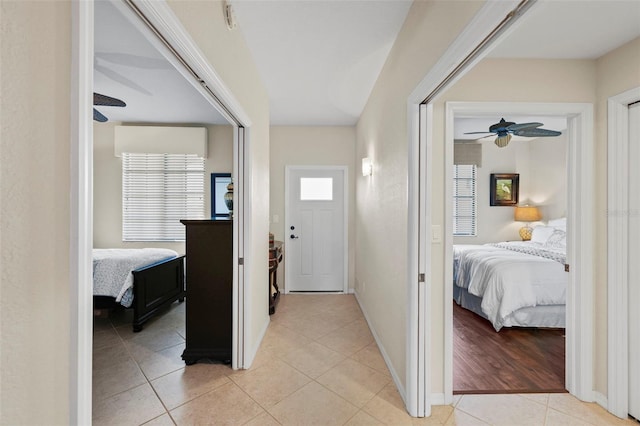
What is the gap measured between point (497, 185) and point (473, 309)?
2961 mm

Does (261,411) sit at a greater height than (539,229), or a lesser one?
lesser

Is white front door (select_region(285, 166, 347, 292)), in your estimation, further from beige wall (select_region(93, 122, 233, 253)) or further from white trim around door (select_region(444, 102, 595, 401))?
white trim around door (select_region(444, 102, 595, 401))

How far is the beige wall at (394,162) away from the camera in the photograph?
155 centimetres

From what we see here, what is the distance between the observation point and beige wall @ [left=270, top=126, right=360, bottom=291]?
453cm

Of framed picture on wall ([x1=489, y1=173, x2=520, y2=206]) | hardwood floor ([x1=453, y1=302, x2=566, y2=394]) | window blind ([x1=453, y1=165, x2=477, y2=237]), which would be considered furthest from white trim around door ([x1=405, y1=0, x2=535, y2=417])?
framed picture on wall ([x1=489, y1=173, x2=520, y2=206])

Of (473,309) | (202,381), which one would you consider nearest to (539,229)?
(473,309)

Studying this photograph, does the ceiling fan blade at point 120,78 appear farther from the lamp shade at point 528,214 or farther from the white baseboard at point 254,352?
the lamp shade at point 528,214

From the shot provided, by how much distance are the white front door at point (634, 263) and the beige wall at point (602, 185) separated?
0.39 ft

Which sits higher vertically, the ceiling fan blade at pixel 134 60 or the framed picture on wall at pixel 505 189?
the ceiling fan blade at pixel 134 60

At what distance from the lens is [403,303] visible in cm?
203

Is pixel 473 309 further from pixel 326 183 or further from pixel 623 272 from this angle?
pixel 326 183

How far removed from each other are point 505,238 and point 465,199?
1034 millimetres

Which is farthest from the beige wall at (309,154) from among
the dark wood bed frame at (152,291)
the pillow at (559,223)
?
the pillow at (559,223)

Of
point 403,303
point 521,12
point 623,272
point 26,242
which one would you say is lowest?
point 403,303
